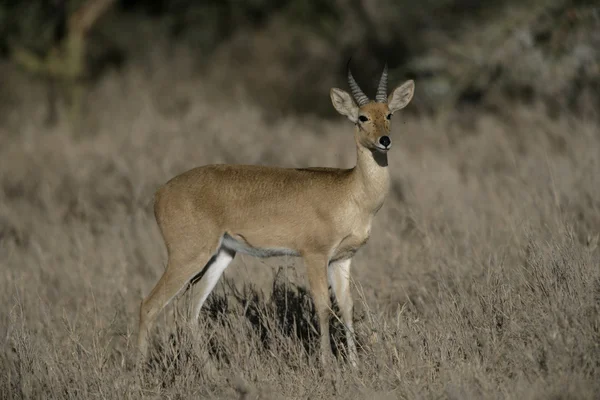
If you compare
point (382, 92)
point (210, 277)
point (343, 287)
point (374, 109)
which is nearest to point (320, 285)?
point (343, 287)

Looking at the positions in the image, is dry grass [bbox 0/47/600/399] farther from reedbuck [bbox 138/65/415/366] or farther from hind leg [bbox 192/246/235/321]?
A: reedbuck [bbox 138/65/415/366]

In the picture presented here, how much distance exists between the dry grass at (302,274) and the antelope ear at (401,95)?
4.35 feet

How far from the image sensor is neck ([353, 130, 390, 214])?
732 cm

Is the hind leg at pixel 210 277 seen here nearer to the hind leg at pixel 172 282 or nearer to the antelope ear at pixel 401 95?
the hind leg at pixel 172 282

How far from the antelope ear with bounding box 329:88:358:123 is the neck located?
39 cm

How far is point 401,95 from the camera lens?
7.80 meters

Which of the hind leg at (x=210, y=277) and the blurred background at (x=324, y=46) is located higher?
the blurred background at (x=324, y=46)

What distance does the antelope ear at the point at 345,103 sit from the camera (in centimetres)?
759

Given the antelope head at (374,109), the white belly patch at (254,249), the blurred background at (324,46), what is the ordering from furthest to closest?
the blurred background at (324,46)
the white belly patch at (254,249)
the antelope head at (374,109)

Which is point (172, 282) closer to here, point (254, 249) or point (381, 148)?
point (254, 249)

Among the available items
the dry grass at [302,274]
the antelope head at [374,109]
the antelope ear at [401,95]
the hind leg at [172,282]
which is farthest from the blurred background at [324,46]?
the hind leg at [172,282]

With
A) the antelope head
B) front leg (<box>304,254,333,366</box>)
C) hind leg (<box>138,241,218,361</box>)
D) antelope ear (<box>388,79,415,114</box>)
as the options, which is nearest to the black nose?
the antelope head

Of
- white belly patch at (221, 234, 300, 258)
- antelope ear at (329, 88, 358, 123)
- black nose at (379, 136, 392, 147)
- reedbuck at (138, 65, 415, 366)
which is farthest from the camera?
antelope ear at (329, 88, 358, 123)

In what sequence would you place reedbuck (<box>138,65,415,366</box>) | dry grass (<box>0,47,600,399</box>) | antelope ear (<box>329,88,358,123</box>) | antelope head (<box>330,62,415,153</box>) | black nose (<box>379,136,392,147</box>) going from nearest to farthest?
1. dry grass (<box>0,47,600,399</box>)
2. black nose (<box>379,136,392,147</box>)
3. antelope head (<box>330,62,415,153</box>)
4. reedbuck (<box>138,65,415,366</box>)
5. antelope ear (<box>329,88,358,123</box>)
